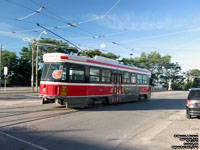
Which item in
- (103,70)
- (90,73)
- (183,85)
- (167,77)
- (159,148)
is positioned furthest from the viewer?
(183,85)

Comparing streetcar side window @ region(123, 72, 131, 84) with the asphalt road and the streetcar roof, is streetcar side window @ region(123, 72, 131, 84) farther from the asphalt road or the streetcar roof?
the asphalt road

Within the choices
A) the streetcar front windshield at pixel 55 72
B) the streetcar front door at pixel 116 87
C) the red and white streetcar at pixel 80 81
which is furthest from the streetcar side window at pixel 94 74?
the streetcar front windshield at pixel 55 72

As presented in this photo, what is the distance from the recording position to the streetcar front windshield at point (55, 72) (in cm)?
1038

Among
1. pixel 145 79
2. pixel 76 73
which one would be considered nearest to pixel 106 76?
pixel 76 73

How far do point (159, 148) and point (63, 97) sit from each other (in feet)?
20.2

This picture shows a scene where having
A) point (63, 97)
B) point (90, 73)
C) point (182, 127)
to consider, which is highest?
point (90, 73)

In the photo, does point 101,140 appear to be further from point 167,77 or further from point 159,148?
point 167,77

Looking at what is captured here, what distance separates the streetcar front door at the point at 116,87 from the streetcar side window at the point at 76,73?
340cm

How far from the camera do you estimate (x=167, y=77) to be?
68.9 meters

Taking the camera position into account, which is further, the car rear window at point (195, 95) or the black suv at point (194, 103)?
the car rear window at point (195, 95)

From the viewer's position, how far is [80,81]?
1117cm

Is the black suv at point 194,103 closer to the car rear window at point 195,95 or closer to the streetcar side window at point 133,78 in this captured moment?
the car rear window at point 195,95

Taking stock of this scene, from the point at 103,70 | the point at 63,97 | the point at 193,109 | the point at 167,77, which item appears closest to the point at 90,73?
the point at 103,70

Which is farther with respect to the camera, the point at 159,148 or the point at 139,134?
the point at 139,134
